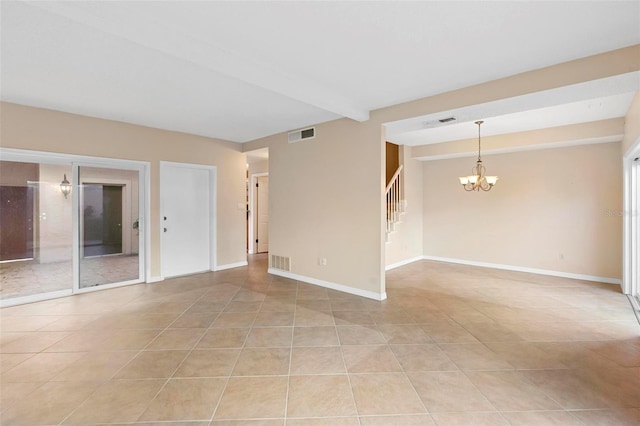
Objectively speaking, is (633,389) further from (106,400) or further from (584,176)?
(584,176)

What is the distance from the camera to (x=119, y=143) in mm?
4707

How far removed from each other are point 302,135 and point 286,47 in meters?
2.62

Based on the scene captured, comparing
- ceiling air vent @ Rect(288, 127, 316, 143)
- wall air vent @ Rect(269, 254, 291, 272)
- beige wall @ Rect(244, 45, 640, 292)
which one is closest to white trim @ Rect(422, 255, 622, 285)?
beige wall @ Rect(244, 45, 640, 292)

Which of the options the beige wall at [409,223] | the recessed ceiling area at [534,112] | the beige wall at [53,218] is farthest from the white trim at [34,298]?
the beige wall at [409,223]

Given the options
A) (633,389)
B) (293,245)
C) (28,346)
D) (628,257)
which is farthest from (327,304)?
(628,257)

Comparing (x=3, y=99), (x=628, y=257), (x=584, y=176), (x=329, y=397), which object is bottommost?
(x=329, y=397)

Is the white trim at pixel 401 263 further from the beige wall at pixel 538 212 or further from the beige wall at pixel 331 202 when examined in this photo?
the beige wall at pixel 331 202

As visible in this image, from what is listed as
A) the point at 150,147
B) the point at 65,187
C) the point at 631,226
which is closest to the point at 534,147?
the point at 631,226

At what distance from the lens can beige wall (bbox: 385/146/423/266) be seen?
20.9 ft

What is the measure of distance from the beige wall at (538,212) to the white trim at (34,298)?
24.3 ft

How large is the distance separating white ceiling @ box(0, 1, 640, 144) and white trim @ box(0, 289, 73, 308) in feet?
8.90

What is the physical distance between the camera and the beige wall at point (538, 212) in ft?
16.5

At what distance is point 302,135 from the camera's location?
16.8 feet

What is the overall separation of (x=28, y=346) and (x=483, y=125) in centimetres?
674
